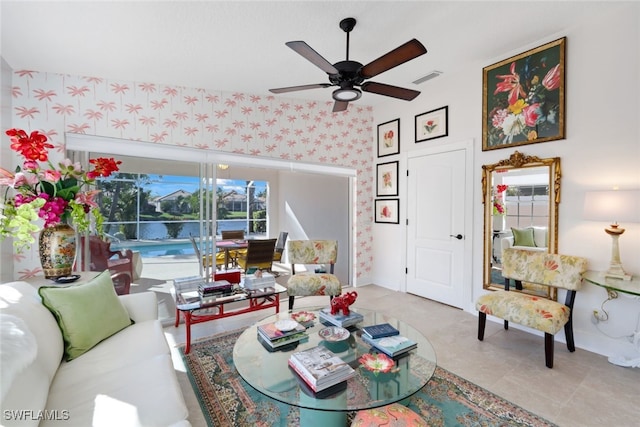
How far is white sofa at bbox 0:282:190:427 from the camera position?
42.1 inches

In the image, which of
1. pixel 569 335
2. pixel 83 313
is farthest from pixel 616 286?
pixel 83 313

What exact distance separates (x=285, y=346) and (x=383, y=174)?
346cm

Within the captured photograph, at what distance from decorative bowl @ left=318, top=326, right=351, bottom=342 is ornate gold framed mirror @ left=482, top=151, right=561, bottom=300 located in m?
2.26

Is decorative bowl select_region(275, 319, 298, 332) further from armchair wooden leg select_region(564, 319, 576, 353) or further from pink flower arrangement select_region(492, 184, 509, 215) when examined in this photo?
pink flower arrangement select_region(492, 184, 509, 215)

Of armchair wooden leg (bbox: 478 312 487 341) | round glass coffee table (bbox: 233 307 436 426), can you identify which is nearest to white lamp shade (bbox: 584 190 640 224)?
armchair wooden leg (bbox: 478 312 487 341)

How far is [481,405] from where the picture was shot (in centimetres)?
189

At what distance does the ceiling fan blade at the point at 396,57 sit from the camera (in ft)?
5.85

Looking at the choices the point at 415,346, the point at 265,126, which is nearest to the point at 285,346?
the point at 415,346

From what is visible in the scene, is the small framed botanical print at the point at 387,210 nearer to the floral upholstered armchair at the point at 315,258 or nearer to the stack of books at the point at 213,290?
the floral upholstered armchair at the point at 315,258

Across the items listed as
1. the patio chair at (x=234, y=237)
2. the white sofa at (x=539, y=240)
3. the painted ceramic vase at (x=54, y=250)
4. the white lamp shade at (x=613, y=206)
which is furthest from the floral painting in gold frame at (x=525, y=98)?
the patio chair at (x=234, y=237)

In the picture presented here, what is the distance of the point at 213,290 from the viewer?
281cm

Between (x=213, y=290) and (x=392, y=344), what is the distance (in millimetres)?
1815

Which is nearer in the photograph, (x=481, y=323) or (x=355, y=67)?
(x=355, y=67)

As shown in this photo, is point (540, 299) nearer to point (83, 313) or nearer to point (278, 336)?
point (278, 336)
